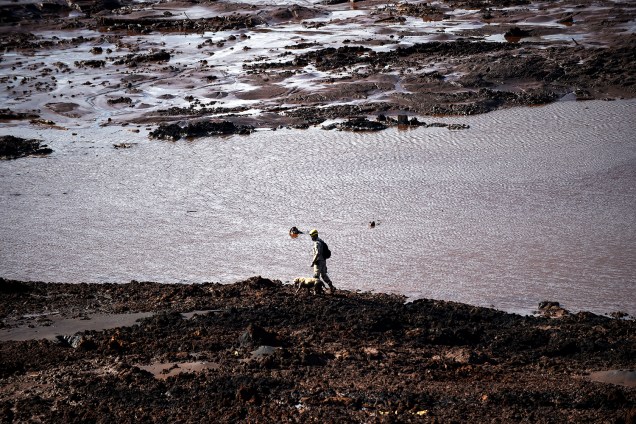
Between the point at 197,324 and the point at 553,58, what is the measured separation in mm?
20208

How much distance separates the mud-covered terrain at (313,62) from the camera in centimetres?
2655

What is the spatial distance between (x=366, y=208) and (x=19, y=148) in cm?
1217

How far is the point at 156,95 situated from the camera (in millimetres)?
29406

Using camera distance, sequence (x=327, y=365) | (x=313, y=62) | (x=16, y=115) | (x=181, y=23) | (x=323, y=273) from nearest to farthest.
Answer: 1. (x=327, y=365)
2. (x=323, y=273)
3. (x=16, y=115)
4. (x=313, y=62)
5. (x=181, y=23)

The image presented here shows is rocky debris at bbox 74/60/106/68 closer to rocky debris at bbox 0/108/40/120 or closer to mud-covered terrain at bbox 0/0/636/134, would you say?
mud-covered terrain at bbox 0/0/636/134

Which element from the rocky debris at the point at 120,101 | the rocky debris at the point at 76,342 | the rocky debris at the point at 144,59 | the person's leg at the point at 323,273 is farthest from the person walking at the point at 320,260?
the rocky debris at the point at 144,59

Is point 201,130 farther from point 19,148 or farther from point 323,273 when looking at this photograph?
point 323,273

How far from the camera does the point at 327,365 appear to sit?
414 inches

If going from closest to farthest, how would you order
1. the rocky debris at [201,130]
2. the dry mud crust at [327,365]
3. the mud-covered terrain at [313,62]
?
the dry mud crust at [327,365], the rocky debris at [201,130], the mud-covered terrain at [313,62]

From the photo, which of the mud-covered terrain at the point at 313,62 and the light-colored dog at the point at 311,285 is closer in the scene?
the light-colored dog at the point at 311,285

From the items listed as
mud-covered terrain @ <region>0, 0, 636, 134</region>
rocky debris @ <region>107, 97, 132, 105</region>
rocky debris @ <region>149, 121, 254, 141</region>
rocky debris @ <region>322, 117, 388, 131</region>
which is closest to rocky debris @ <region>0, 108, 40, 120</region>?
mud-covered terrain @ <region>0, 0, 636, 134</region>

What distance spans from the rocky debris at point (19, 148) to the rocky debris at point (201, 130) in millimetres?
3285

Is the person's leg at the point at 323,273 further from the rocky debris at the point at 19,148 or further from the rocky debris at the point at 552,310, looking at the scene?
the rocky debris at the point at 19,148

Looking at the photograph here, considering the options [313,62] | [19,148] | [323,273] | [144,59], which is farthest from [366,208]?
[144,59]
